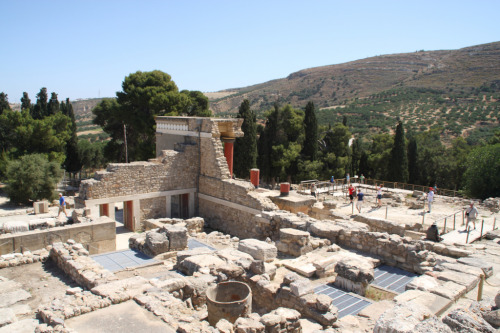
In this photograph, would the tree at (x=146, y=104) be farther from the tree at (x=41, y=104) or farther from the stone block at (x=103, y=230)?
the stone block at (x=103, y=230)

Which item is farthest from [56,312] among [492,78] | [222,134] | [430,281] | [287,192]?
[492,78]

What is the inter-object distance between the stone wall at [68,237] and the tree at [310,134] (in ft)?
82.2

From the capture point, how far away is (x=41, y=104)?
40531mm

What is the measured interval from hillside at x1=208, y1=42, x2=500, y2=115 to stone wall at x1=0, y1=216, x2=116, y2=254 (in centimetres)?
7408

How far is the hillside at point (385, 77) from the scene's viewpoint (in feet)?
246

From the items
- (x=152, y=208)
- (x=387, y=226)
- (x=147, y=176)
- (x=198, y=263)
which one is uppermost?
(x=147, y=176)

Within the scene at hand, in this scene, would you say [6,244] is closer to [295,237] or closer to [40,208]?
[295,237]

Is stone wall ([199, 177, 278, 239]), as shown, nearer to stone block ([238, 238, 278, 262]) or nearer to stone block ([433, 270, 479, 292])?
stone block ([238, 238, 278, 262])

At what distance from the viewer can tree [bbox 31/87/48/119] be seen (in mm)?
39844

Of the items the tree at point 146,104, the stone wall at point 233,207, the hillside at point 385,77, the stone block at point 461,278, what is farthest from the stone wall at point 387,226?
the hillside at point 385,77

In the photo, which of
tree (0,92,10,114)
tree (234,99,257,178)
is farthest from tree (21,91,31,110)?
tree (234,99,257,178)

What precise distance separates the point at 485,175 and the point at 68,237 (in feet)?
79.2

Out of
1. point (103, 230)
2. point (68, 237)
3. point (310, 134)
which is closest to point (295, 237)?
point (103, 230)

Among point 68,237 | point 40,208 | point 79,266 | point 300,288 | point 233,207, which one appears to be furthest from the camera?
point 40,208
